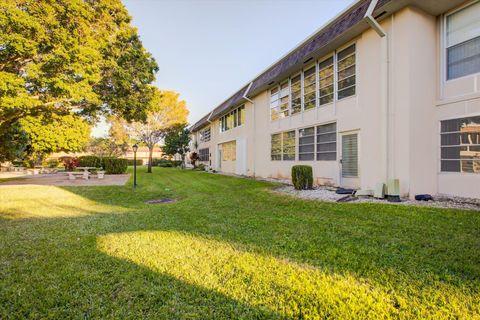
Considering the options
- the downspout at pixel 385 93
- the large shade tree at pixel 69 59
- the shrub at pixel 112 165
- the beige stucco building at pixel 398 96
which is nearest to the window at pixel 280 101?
the beige stucco building at pixel 398 96

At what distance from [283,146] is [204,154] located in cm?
1622

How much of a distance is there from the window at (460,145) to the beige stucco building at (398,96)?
21 millimetres

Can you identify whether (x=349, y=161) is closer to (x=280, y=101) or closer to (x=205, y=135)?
(x=280, y=101)

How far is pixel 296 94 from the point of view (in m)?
11.6

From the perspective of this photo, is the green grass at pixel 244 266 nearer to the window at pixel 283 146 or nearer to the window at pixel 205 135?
the window at pixel 283 146

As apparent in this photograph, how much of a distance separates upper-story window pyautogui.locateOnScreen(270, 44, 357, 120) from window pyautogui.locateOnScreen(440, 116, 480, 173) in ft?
9.92

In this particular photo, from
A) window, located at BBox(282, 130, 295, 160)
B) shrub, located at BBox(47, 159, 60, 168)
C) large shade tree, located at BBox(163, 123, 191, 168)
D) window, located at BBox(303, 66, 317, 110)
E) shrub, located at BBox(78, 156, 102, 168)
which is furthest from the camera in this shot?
large shade tree, located at BBox(163, 123, 191, 168)

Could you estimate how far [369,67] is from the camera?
7.81m

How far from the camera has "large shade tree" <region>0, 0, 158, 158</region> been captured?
7789 mm

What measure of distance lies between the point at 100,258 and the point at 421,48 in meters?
9.09

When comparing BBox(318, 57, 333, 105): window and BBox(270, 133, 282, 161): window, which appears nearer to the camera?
BBox(318, 57, 333, 105): window

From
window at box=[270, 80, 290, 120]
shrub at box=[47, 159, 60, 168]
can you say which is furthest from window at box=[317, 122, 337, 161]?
shrub at box=[47, 159, 60, 168]

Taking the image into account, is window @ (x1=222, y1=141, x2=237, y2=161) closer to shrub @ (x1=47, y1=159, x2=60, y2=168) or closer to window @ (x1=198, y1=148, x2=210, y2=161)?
window @ (x1=198, y1=148, x2=210, y2=161)

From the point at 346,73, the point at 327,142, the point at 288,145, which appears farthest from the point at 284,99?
the point at 346,73
